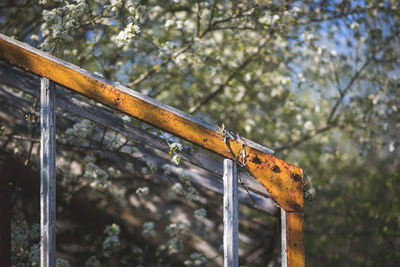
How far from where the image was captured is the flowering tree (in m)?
3.41

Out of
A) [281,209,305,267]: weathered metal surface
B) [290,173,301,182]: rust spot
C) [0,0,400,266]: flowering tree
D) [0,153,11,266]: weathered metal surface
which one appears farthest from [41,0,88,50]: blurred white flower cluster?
[281,209,305,267]: weathered metal surface

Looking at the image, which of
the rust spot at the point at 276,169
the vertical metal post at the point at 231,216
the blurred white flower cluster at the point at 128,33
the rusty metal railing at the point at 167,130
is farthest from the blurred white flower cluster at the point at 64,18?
the rust spot at the point at 276,169

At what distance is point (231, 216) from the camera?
2.12 metres

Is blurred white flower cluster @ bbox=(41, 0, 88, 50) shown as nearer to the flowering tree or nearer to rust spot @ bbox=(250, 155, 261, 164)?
the flowering tree

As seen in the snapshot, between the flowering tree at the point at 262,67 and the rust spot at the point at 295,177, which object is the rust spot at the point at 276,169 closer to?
the rust spot at the point at 295,177

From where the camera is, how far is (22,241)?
274 centimetres

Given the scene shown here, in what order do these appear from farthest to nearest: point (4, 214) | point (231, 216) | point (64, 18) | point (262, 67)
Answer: point (262, 67) → point (64, 18) → point (4, 214) → point (231, 216)

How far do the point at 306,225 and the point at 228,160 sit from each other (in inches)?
190

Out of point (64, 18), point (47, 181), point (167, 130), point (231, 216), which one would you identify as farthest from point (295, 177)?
point (64, 18)

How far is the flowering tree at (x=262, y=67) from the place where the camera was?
11.2ft

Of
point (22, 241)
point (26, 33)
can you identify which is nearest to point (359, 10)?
point (26, 33)

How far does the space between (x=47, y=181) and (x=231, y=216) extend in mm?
1200

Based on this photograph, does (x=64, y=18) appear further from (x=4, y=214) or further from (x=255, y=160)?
(x=255, y=160)

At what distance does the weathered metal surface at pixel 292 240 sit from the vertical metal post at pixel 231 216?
0.31 m
